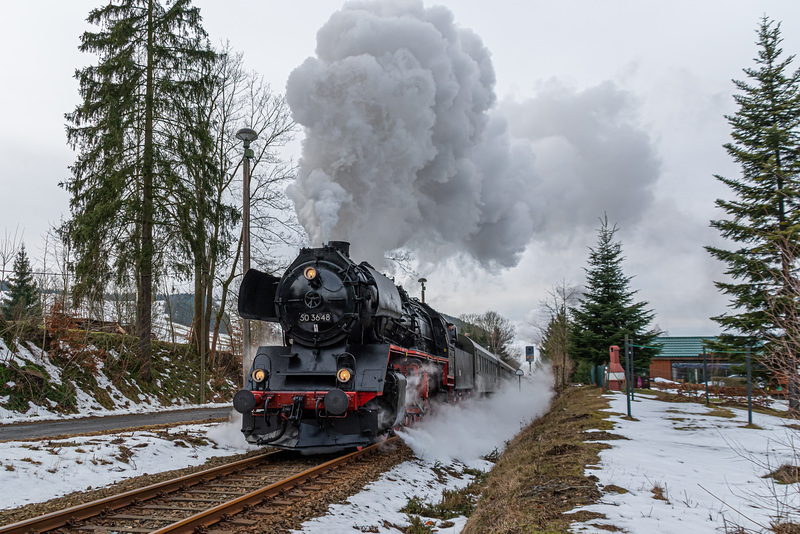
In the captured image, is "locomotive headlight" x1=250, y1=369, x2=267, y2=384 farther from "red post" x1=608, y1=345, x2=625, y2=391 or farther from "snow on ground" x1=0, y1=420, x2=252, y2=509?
"red post" x1=608, y1=345, x2=625, y2=391

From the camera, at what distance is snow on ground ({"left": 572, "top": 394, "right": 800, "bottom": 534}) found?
467cm

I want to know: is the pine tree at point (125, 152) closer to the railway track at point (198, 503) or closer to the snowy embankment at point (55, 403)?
the snowy embankment at point (55, 403)

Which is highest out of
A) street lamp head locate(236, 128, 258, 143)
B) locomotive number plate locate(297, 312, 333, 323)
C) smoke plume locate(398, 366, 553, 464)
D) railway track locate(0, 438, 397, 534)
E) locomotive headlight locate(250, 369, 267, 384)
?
street lamp head locate(236, 128, 258, 143)

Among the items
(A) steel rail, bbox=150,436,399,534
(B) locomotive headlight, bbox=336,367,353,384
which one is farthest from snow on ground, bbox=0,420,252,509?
(B) locomotive headlight, bbox=336,367,353,384

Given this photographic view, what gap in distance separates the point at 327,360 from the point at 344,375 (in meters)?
0.74

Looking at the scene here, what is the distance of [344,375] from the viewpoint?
8.55 m

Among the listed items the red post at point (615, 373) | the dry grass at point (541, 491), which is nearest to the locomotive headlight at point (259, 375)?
the dry grass at point (541, 491)

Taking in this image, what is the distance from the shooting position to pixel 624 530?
443 centimetres

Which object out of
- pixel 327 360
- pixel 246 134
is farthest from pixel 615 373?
pixel 246 134

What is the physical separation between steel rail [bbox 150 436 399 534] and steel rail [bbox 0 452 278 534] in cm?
101

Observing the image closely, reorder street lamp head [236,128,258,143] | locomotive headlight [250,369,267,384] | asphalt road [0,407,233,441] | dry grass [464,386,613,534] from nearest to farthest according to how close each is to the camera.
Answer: dry grass [464,386,613,534] → locomotive headlight [250,369,267,384] → asphalt road [0,407,233,441] → street lamp head [236,128,258,143]

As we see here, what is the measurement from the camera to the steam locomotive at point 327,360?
8508mm

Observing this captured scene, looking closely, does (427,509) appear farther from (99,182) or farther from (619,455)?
(99,182)

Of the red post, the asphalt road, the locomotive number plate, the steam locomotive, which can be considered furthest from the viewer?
the red post
